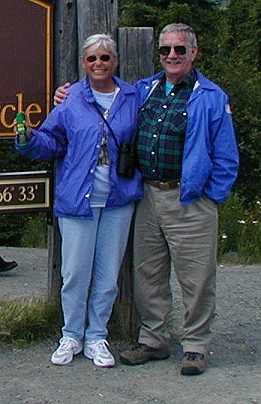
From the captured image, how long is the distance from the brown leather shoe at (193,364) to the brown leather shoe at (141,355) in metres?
0.21

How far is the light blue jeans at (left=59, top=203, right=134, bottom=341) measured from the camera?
502cm

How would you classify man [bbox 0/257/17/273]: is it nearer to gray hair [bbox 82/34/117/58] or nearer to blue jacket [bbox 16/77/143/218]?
blue jacket [bbox 16/77/143/218]

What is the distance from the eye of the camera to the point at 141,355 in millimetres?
5242

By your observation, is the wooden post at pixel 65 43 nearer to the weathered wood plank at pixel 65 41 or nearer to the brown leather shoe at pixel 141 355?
the weathered wood plank at pixel 65 41

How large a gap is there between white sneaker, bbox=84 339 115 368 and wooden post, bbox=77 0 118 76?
1.74 metres

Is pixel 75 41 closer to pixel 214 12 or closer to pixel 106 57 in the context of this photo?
pixel 106 57

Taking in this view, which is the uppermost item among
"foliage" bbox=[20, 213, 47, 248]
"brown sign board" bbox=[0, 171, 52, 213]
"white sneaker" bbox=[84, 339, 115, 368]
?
"brown sign board" bbox=[0, 171, 52, 213]

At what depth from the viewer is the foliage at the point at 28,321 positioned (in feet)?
18.1

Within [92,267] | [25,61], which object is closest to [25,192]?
[92,267]

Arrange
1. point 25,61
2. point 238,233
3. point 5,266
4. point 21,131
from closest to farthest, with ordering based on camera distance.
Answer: point 21,131, point 25,61, point 5,266, point 238,233

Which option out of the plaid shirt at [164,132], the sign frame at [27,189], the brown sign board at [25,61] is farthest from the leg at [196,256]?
the brown sign board at [25,61]

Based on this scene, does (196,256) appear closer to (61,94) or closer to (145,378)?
(145,378)

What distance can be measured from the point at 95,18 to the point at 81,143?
873 millimetres

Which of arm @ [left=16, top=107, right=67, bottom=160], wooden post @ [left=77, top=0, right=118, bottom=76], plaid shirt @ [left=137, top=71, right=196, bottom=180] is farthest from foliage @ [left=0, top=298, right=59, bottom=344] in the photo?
wooden post @ [left=77, top=0, right=118, bottom=76]
